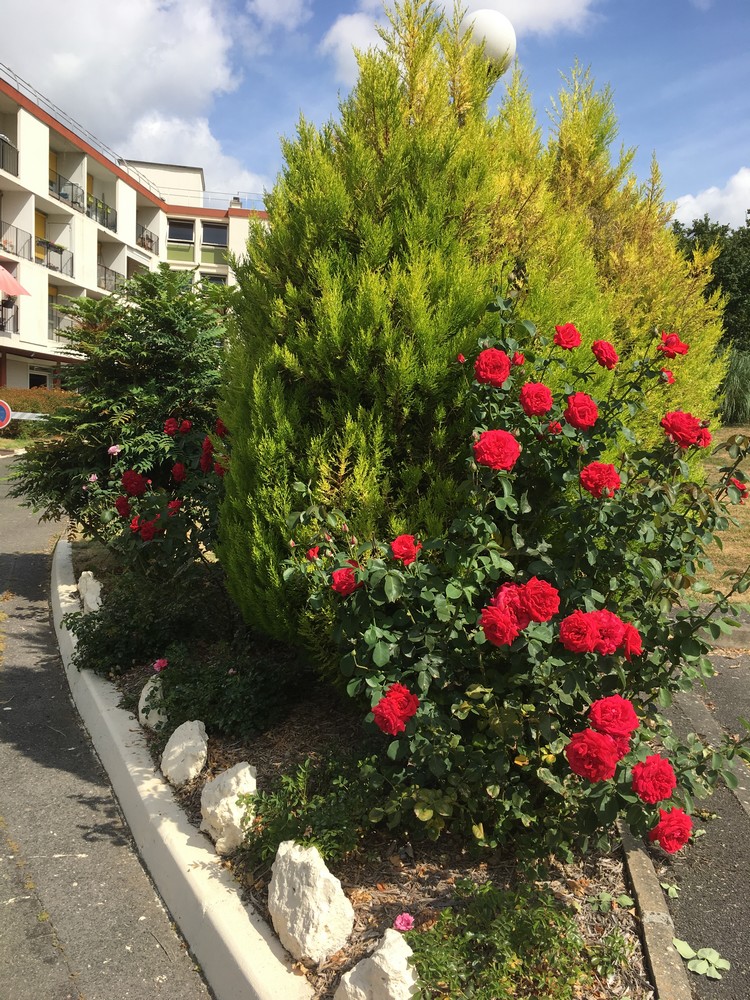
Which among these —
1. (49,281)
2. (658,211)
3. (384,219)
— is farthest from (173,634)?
(49,281)

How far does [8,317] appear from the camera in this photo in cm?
2767

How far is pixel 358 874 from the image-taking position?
290cm

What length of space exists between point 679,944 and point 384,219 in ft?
10.9

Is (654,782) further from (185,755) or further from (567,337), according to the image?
(185,755)

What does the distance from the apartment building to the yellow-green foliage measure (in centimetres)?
2080

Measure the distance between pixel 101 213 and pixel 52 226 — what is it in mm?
3698

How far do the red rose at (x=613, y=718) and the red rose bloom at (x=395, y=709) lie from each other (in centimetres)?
65

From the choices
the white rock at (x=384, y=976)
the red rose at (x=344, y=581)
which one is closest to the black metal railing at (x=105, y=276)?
the red rose at (x=344, y=581)

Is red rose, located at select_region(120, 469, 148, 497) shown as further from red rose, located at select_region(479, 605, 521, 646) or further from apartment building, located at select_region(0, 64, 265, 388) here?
apartment building, located at select_region(0, 64, 265, 388)

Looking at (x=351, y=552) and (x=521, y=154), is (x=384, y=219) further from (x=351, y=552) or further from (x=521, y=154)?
(x=351, y=552)

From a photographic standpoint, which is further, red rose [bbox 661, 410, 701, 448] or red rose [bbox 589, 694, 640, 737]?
red rose [bbox 661, 410, 701, 448]

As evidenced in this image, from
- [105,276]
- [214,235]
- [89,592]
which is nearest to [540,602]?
[89,592]

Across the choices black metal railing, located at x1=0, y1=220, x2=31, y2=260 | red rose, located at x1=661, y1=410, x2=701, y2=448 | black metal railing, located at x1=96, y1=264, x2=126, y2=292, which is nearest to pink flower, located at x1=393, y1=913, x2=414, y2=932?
red rose, located at x1=661, y1=410, x2=701, y2=448

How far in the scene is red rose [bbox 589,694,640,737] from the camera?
2254 mm
